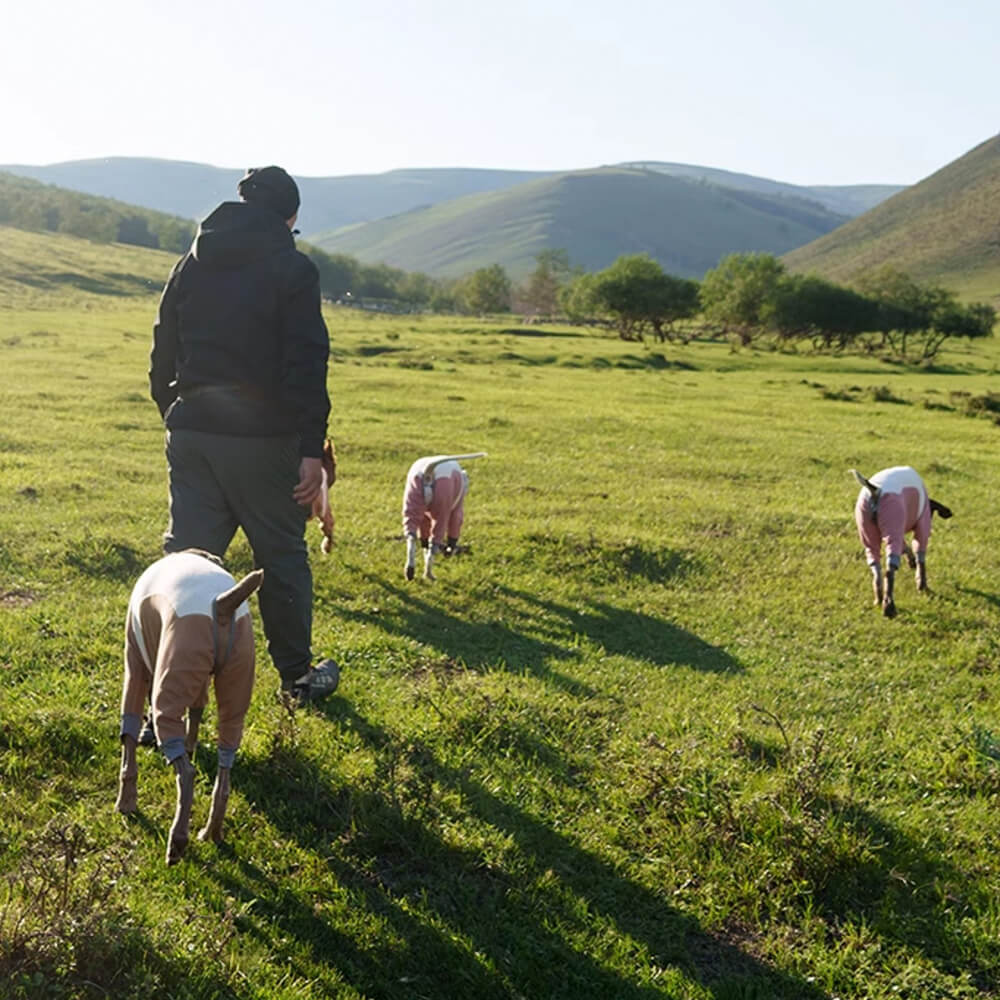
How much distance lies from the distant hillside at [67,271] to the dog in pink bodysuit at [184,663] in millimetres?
52662

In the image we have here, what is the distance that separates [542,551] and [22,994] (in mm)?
8188

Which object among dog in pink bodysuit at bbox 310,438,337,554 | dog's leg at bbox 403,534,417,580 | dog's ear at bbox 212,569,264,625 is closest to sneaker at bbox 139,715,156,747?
dog's ear at bbox 212,569,264,625

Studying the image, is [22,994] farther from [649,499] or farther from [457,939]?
[649,499]

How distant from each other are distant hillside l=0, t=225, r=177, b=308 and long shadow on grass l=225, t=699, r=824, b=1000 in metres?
53.1

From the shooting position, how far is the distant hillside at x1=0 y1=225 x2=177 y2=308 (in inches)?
2336

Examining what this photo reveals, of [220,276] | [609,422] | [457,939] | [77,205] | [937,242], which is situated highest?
[937,242]

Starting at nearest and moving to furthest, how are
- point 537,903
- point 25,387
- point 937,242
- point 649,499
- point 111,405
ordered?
1. point 537,903
2. point 649,499
3. point 111,405
4. point 25,387
5. point 937,242

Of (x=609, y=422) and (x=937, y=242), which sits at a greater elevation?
(x=937, y=242)

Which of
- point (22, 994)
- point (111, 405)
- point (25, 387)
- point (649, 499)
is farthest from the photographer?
point (25, 387)

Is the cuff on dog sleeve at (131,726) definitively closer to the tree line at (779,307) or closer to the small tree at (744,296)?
the tree line at (779,307)

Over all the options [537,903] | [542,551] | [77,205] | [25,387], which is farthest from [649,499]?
[77,205]

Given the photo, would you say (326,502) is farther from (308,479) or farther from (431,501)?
(308,479)

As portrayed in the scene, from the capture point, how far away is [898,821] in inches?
196

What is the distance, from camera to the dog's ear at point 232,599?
4.01m
